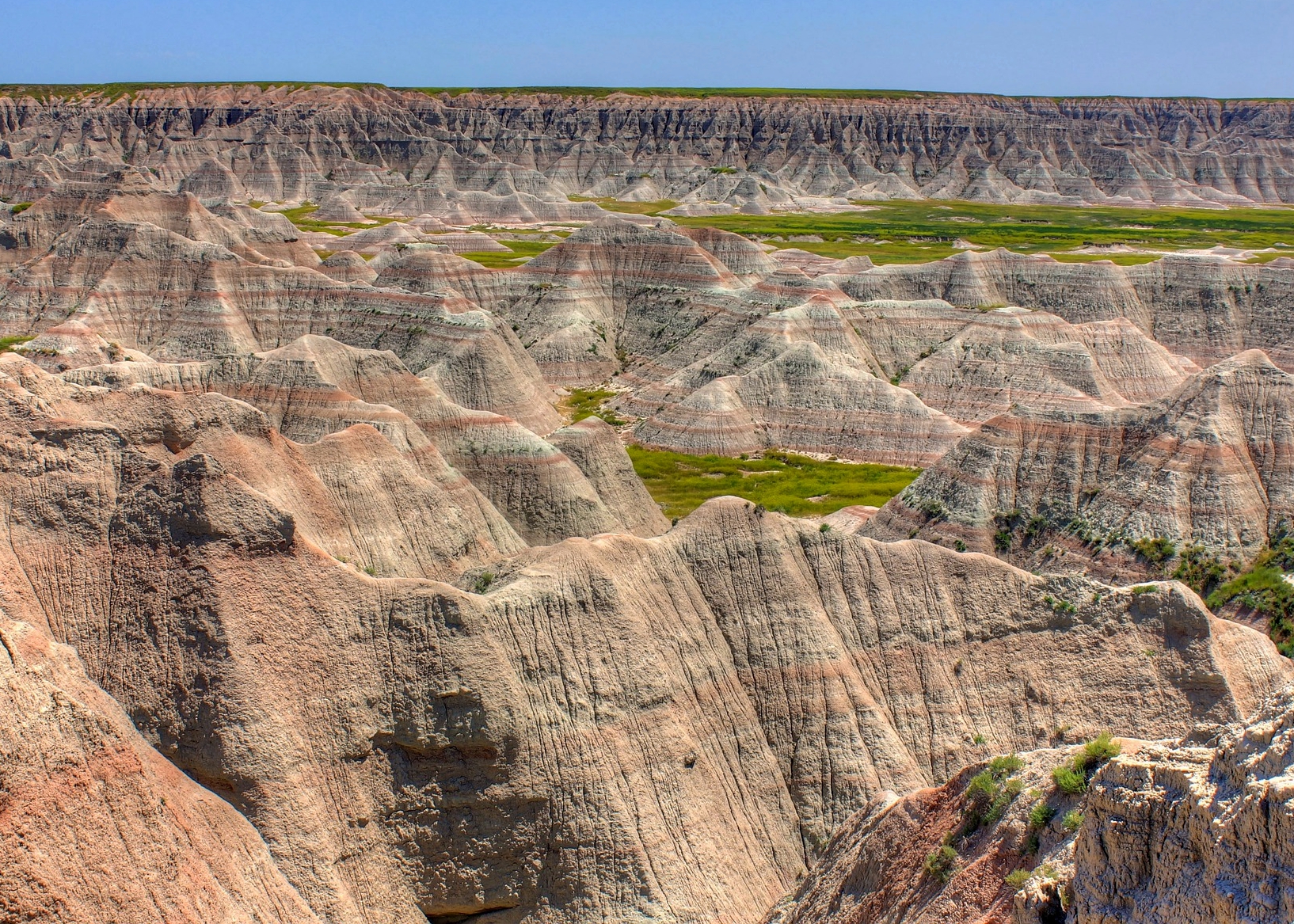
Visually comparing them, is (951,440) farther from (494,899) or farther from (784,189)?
(784,189)

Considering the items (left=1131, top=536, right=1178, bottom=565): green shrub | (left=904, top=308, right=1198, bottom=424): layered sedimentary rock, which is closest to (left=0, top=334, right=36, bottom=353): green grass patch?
(left=904, top=308, right=1198, bottom=424): layered sedimentary rock

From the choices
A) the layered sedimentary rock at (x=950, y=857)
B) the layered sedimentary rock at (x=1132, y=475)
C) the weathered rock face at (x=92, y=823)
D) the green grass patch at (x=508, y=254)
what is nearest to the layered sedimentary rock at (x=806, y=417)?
the layered sedimentary rock at (x=1132, y=475)

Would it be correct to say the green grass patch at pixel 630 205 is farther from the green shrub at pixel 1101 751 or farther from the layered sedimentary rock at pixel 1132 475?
the green shrub at pixel 1101 751

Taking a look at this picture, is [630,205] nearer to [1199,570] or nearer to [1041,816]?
[1199,570]

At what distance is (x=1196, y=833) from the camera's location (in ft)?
36.3

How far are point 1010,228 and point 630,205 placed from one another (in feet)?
201

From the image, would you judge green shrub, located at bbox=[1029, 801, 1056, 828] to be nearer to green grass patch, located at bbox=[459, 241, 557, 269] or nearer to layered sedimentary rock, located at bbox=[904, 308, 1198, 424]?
layered sedimentary rock, located at bbox=[904, 308, 1198, 424]

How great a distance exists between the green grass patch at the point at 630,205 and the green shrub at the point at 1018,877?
164 m

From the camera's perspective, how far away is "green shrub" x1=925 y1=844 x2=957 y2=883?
15.0 m

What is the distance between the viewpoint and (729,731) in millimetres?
22656

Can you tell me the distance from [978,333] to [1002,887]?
56.7 metres

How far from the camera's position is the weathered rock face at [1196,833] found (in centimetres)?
1015

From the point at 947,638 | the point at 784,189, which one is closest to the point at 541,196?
the point at 784,189

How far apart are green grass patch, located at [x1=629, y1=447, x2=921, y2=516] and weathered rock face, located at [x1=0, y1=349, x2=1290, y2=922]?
2448 cm
